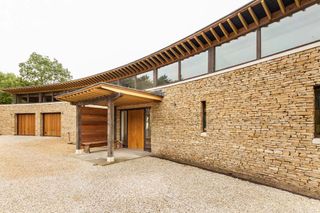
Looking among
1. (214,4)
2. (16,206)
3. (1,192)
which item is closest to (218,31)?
(16,206)

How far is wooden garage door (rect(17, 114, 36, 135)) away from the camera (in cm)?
1738

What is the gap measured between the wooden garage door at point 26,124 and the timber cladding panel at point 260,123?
54.7 ft

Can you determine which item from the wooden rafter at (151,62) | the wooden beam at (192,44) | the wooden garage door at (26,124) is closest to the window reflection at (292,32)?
the wooden beam at (192,44)

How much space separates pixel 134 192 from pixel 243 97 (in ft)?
13.3

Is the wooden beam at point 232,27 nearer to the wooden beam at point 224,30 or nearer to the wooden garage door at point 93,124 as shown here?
the wooden beam at point 224,30

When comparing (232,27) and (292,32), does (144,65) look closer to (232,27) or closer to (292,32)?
(232,27)

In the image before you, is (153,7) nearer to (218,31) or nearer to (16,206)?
(218,31)

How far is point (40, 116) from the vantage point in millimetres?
16609

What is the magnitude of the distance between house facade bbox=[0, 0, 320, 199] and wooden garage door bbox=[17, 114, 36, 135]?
1125cm

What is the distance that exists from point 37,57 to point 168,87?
28.0 meters

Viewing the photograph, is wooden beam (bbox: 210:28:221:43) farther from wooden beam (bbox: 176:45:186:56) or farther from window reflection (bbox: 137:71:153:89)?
window reflection (bbox: 137:71:153:89)

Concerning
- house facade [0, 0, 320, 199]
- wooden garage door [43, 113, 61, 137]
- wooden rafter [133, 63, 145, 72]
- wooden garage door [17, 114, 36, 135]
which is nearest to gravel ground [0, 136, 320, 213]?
house facade [0, 0, 320, 199]

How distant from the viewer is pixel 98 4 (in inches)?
626

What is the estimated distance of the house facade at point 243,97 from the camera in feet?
13.4
